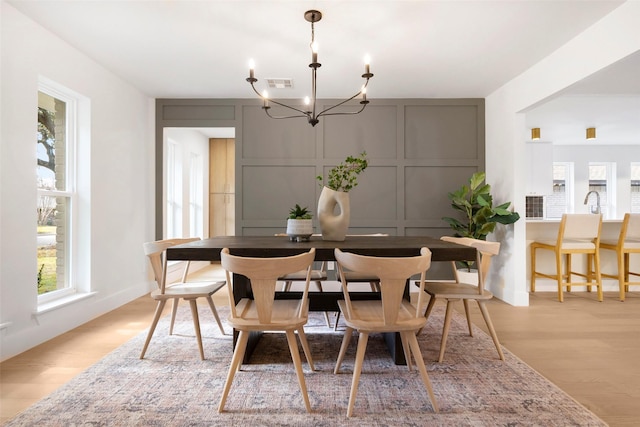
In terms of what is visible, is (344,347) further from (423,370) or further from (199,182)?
(199,182)

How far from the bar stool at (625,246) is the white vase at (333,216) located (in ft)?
12.4

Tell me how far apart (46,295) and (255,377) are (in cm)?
223

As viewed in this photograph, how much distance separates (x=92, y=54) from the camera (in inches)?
132

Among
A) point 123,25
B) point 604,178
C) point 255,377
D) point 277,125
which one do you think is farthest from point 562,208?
point 123,25

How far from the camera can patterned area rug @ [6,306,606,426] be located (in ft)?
5.65

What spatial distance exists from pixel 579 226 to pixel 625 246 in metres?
0.72

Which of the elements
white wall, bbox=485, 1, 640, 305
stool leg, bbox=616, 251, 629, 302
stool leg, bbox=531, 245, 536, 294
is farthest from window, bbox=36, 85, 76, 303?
stool leg, bbox=616, 251, 629, 302

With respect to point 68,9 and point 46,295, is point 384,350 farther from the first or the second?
point 68,9

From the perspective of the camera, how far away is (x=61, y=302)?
3.05 m

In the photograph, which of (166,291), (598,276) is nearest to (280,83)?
(166,291)

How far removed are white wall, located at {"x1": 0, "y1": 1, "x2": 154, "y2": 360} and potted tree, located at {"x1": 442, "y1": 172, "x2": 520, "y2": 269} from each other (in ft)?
12.7

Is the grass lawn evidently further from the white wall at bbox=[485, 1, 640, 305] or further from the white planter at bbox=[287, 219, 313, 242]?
the white wall at bbox=[485, 1, 640, 305]

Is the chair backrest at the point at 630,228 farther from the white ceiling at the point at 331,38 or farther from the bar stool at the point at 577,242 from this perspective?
the white ceiling at the point at 331,38

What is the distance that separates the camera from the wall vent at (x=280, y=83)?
399 cm
